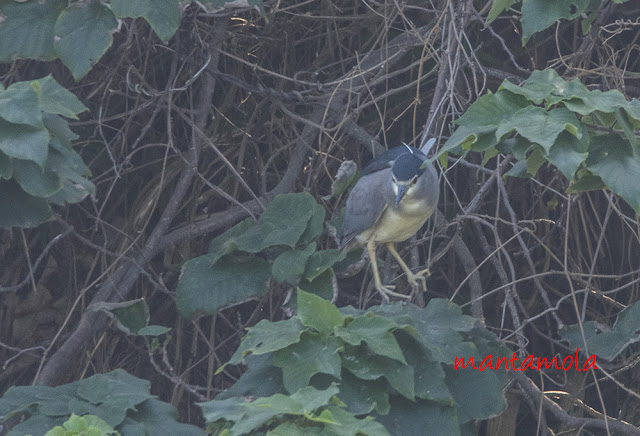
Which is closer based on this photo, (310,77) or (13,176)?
(13,176)

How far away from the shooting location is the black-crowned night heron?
2.95 m

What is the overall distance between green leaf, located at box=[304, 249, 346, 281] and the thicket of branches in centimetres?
62

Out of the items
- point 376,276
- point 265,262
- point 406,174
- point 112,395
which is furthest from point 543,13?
point 112,395

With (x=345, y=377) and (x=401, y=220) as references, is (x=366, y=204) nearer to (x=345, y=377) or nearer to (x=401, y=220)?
(x=401, y=220)

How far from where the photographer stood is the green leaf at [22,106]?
2.17 meters

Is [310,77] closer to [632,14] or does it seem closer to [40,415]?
[632,14]

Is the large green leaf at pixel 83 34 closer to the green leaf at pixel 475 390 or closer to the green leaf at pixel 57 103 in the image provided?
the green leaf at pixel 57 103

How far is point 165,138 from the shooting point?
147 inches

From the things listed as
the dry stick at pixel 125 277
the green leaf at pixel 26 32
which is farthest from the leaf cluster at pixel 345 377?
the green leaf at pixel 26 32

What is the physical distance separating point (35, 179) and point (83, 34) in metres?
0.56

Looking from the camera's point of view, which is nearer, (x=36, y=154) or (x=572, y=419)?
(x=36, y=154)

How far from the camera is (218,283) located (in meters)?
2.92

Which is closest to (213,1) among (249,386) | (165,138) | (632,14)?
(165,138)

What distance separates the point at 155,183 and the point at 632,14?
2197 mm
